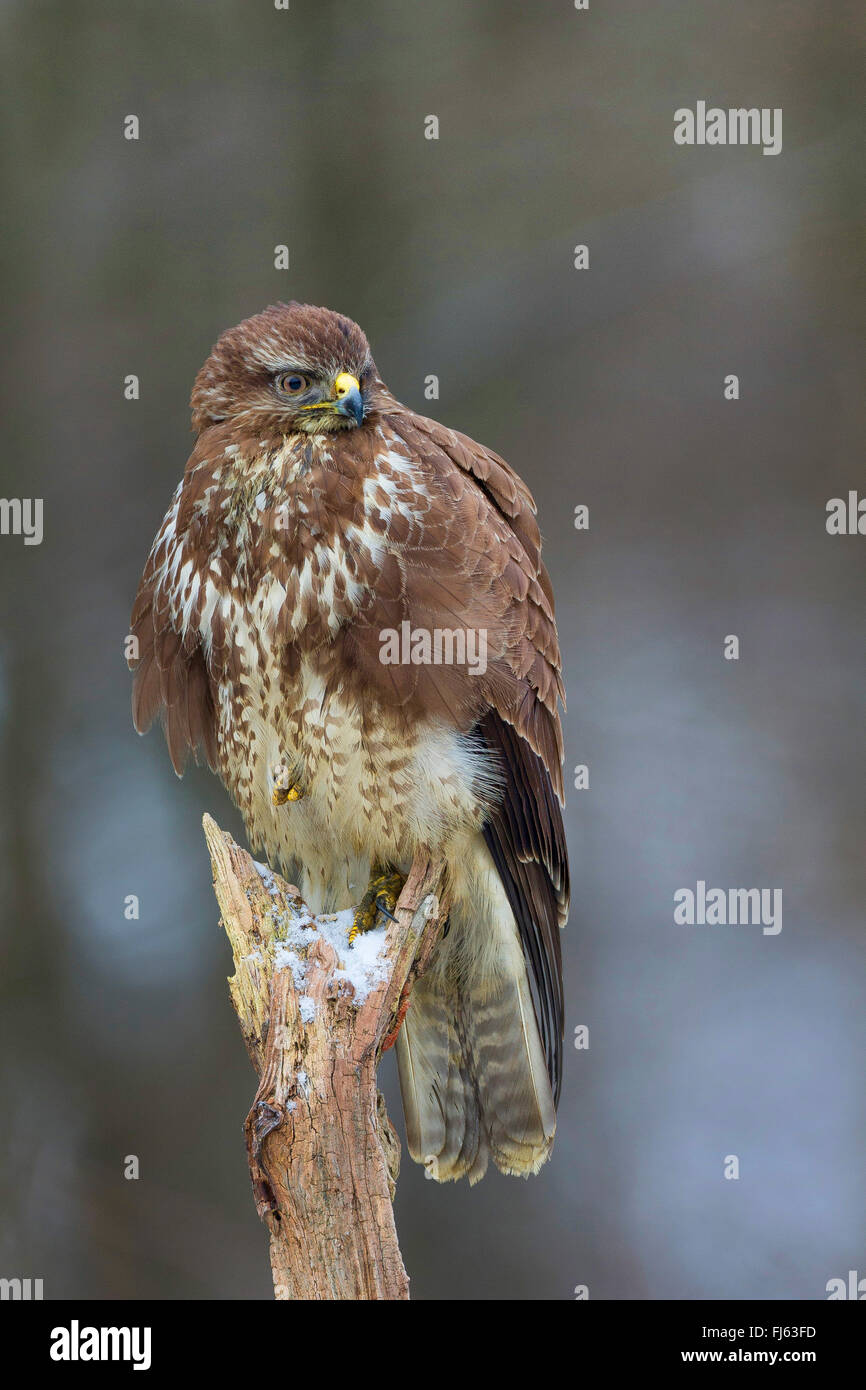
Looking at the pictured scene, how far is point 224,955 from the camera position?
4.78m

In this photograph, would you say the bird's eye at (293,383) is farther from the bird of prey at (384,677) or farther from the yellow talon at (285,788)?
the yellow talon at (285,788)

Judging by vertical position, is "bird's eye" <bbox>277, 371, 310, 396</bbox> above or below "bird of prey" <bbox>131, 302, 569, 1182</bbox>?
above

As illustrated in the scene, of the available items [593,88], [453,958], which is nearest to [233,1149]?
[453,958]

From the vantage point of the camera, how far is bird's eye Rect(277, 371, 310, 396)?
268cm

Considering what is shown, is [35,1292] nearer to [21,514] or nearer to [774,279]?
[21,514]

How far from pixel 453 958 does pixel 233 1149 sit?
2094 millimetres

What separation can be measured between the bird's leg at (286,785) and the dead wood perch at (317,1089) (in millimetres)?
215

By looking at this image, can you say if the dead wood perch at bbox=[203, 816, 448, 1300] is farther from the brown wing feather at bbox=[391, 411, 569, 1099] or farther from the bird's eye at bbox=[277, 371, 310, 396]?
the bird's eye at bbox=[277, 371, 310, 396]

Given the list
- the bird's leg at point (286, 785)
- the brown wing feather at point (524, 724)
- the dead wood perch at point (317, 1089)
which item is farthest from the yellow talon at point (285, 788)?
the brown wing feather at point (524, 724)

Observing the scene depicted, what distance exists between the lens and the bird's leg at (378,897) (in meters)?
2.79

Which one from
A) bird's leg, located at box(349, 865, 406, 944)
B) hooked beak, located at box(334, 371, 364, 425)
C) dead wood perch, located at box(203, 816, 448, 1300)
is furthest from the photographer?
bird's leg, located at box(349, 865, 406, 944)

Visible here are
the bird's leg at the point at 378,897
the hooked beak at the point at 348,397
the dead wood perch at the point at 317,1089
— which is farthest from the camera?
the bird's leg at the point at 378,897

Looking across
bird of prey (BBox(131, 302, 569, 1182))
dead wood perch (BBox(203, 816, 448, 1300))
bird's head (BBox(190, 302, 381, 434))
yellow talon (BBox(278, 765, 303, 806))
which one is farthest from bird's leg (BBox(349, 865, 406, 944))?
bird's head (BBox(190, 302, 381, 434))

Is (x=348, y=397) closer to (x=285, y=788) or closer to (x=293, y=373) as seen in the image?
(x=293, y=373)
